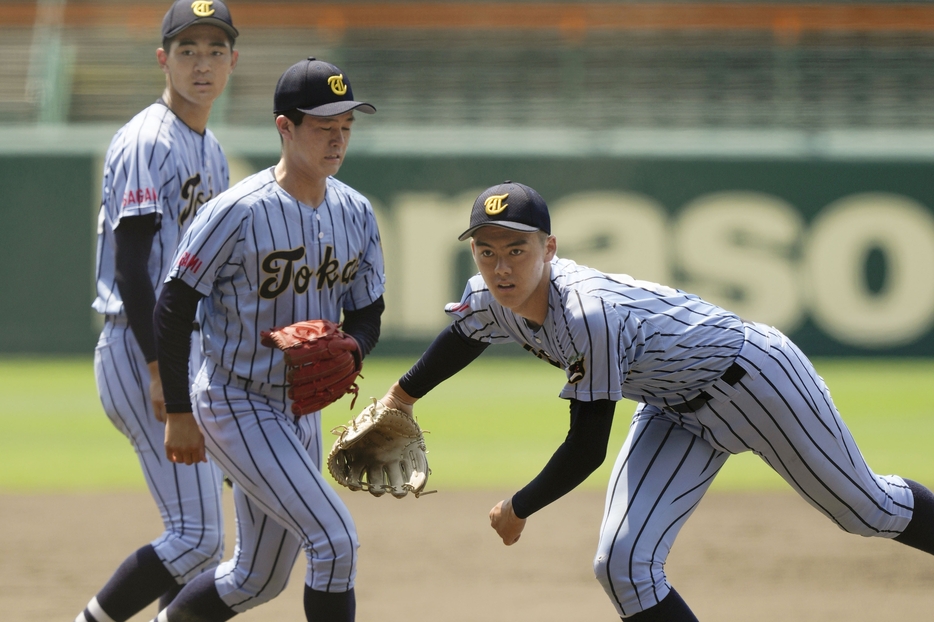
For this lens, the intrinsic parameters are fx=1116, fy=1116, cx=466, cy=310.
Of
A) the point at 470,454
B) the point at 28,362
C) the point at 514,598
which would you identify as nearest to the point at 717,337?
the point at 514,598

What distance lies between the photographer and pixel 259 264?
314cm

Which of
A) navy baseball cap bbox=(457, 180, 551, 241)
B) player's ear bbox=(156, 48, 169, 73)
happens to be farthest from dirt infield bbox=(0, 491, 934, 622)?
player's ear bbox=(156, 48, 169, 73)

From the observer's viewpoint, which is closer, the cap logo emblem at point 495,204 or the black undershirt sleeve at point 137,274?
the cap logo emblem at point 495,204

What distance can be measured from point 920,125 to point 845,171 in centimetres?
143

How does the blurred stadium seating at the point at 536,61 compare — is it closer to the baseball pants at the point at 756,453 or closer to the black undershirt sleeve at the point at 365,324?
the black undershirt sleeve at the point at 365,324

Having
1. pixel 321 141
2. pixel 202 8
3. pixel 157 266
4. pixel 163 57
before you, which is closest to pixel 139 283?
pixel 157 266

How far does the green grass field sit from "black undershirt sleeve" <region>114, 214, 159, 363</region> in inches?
141

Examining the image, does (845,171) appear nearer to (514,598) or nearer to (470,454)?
(470,454)

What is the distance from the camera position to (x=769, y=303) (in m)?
11.1

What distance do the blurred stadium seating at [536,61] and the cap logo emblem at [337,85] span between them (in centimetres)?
933

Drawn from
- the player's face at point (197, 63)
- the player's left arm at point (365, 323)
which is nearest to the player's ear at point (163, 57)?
the player's face at point (197, 63)

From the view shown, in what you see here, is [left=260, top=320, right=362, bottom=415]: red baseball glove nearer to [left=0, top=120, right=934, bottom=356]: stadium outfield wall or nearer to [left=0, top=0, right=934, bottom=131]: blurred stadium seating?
[left=0, top=120, right=934, bottom=356]: stadium outfield wall

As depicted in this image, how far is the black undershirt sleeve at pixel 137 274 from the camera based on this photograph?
11.1ft

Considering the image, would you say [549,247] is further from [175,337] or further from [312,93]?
[175,337]
